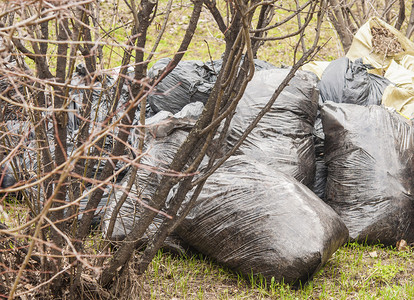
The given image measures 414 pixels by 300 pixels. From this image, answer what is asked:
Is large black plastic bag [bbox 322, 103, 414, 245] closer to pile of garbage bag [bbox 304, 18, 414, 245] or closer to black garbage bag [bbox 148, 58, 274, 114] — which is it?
pile of garbage bag [bbox 304, 18, 414, 245]

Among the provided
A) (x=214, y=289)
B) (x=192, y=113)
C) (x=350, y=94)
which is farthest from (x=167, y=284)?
(x=350, y=94)

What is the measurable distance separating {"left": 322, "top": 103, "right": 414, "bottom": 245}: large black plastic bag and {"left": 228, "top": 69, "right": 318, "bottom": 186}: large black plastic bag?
0.50 feet

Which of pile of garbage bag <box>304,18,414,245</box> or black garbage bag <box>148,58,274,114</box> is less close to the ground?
black garbage bag <box>148,58,274,114</box>

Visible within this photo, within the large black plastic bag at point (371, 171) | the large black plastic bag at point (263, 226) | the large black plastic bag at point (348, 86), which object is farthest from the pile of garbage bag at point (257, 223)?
the large black plastic bag at point (348, 86)

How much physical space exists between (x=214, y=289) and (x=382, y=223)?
116 cm

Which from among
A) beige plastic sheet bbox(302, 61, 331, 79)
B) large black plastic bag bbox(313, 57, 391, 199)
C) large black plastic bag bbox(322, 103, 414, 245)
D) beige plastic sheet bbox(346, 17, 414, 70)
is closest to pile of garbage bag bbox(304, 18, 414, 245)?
large black plastic bag bbox(322, 103, 414, 245)

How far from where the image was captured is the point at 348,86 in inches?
150

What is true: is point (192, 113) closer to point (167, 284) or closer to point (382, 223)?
point (167, 284)

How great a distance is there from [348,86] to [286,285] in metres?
1.87

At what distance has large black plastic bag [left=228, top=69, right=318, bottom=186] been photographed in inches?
123

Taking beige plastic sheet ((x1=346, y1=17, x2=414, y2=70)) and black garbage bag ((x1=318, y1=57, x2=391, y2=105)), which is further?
beige plastic sheet ((x1=346, y1=17, x2=414, y2=70))

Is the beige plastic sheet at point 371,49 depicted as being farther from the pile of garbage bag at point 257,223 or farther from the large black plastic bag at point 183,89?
the pile of garbage bag at point 257,223

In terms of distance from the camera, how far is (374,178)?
3.07 m

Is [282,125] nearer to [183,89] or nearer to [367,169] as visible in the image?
[367,169]
